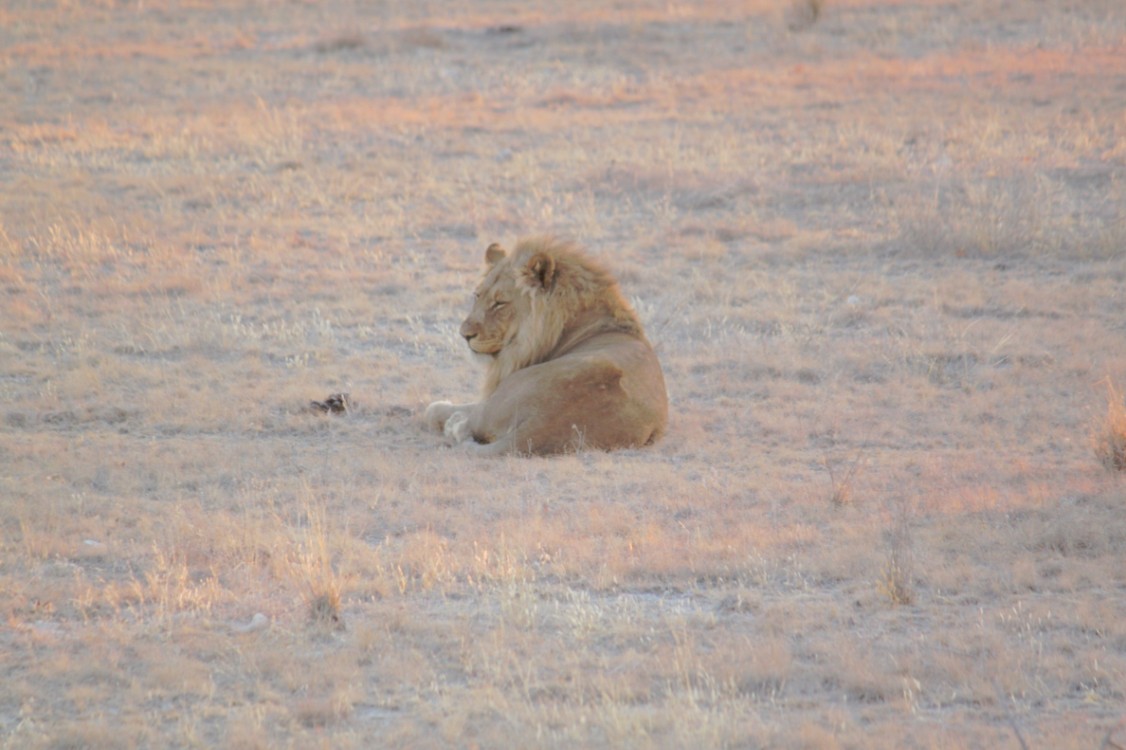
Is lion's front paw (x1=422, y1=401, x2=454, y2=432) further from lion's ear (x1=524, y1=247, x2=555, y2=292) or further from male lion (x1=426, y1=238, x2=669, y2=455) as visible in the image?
lion's ear (x1=524, y1=247, x2=555, y2=292)

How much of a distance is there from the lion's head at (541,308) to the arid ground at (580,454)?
0.89m

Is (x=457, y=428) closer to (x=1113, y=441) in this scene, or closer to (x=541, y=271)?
(x=541, y=271)

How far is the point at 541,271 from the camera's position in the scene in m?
8.31

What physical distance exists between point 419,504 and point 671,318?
4774 millimetres

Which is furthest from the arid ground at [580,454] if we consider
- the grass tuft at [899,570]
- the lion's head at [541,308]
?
the lion's head at [541,308]

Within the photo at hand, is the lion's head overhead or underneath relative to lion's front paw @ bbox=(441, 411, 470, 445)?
overhead

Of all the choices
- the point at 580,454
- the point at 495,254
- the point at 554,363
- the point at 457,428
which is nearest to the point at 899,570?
the point at 580,454

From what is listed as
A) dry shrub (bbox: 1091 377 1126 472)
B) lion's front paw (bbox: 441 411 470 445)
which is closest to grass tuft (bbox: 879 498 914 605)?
dry shrub (bbox: 1091 377 1126 472)

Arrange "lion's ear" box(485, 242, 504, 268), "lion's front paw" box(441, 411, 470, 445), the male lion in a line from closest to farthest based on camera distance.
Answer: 1. the male lion
2. "lion's front paw" box(441, 411, 470, 445)
3. "lion's ear" box(485, 242, 504, 268)

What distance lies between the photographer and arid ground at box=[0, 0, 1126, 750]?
15.8ft

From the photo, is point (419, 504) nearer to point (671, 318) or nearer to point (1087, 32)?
point (671, 318)

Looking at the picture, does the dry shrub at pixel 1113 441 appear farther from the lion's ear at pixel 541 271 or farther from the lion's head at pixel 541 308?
the lion's ear at pixel 541 271

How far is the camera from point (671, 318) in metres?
11.3

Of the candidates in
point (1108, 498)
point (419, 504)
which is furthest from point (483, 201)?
point (1108, 498)
